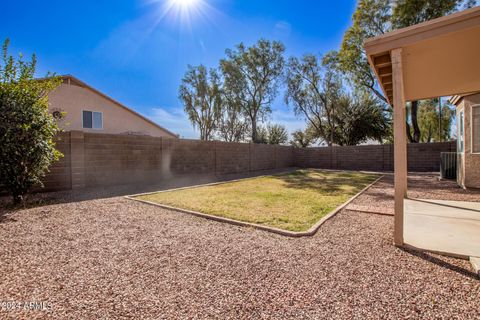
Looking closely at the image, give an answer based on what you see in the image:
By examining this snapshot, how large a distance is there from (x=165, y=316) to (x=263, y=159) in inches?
604

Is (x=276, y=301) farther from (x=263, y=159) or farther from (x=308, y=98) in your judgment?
(x=308, y=98)

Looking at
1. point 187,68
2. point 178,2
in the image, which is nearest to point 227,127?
point 187,68

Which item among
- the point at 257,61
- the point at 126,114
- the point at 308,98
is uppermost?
the point at 257,61

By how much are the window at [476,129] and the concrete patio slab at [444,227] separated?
283 cm

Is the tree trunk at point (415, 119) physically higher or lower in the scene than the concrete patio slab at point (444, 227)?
higher

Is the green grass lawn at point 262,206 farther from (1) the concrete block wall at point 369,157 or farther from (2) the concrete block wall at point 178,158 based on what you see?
(1) the concrete block wall at point 369,157

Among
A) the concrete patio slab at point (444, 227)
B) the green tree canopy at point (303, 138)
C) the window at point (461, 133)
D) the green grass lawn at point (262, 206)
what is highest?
the green tree canopy at point (303, 138)

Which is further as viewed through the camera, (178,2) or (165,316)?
(178,2)

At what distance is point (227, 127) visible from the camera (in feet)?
96.1

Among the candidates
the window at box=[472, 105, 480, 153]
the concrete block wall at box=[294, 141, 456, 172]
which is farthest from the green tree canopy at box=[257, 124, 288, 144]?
the window at box=[472, 105, 480, 153]

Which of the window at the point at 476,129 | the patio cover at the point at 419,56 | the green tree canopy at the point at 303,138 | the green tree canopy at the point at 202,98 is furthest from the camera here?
the green tree canopy at the point at 303,138

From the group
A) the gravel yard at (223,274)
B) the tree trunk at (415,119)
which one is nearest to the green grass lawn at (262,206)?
the gravel yard at (223,274)

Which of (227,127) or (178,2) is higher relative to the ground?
(178,2)

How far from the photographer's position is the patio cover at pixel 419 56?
283 centimetres
